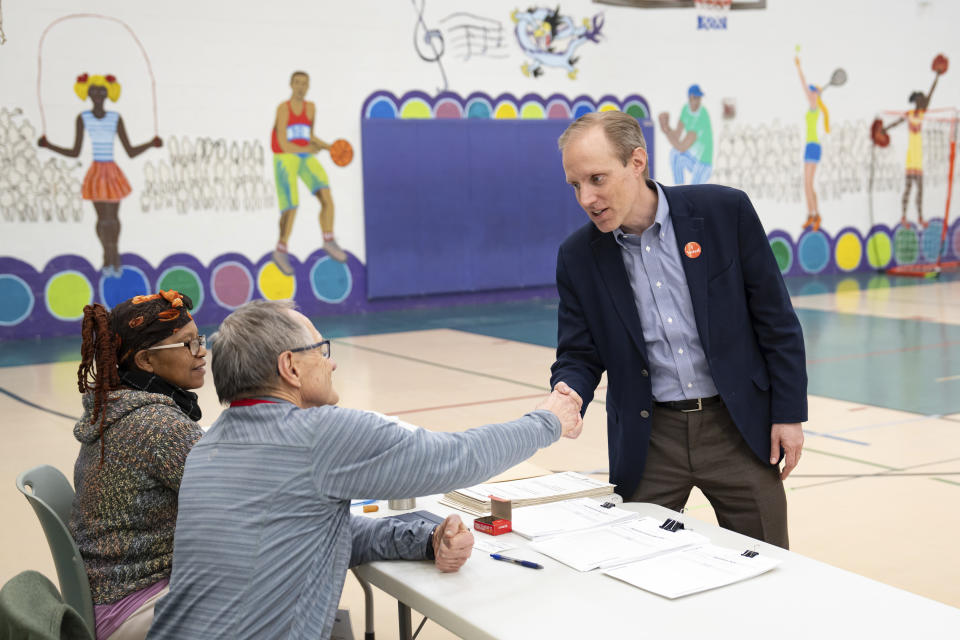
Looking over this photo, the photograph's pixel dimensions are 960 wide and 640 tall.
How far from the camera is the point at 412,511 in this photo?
99.6 inches

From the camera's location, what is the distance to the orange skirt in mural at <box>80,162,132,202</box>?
10.2 meters

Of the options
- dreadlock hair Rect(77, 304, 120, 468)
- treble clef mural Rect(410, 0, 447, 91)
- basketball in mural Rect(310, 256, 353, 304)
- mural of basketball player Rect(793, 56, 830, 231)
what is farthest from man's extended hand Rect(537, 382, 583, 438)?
mural of basketball player Rect(793, 56, 830, 231)

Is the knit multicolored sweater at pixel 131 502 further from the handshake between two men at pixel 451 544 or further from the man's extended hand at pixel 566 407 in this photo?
the man's extended hand at pixel 566 407

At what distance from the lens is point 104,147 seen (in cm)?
1022

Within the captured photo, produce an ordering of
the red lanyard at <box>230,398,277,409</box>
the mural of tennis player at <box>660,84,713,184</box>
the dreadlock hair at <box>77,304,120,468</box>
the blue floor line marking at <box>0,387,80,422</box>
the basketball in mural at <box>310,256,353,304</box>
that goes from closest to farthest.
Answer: the red lanyard at <box>230,398,277,409</box>, the dreadlock hair at <box>77,304,120,468</box>, the blue floor line marking at <box>0,387,80,422</box>, the basketball in mural at <box>310,256,353,304</box>, the mural of tennis player at <box>660,84,713,184</box>

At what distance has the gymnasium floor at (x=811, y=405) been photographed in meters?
4.20

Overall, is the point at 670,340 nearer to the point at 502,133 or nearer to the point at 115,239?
the point at 115,239

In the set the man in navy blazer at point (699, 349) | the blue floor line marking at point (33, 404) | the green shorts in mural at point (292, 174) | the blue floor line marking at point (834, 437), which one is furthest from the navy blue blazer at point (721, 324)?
the green shorts in mural at point (292, 174)

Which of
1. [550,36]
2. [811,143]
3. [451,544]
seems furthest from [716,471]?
[811,143]

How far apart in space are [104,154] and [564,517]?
9.03 metres

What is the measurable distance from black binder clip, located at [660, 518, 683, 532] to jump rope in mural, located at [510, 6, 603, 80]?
35.2 feet

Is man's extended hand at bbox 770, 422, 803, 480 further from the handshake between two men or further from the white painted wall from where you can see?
the white painted wall

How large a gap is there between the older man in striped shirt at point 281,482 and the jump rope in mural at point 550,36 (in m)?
10.9

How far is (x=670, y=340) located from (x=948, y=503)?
2.70 m
